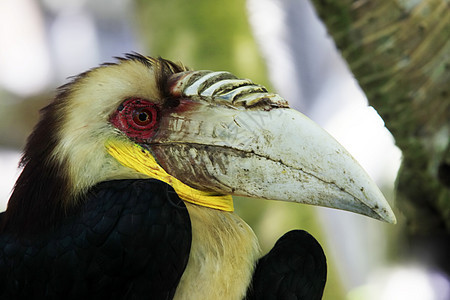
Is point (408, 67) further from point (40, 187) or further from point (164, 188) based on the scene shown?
point (40, 187)

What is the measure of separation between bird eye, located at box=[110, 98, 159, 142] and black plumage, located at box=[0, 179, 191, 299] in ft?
0.66

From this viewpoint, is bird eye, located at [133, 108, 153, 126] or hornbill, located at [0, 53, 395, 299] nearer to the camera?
hornbill, located at [0, 53, 395, 299]

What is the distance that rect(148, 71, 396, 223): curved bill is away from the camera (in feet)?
4.70

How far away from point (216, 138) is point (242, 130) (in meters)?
0.07

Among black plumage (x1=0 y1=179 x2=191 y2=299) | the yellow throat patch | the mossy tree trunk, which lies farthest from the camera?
the mossy tree trunk

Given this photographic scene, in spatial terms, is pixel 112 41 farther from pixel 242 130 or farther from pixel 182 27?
pixel 242 130

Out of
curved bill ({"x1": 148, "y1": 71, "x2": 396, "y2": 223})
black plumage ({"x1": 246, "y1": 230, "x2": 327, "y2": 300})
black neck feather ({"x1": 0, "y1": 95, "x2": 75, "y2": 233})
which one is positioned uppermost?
black neck feather ({"x1": 0, "y1": 95, "x2": 75, "y2": 233})

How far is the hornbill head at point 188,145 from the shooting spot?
1.46m

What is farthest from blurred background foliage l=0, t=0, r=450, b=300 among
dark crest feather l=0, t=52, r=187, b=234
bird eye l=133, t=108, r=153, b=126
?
dark crest feather l=0, t=52, r=187, b=234

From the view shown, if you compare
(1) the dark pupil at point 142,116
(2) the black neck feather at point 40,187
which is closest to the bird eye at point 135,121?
(1) the dark pupil at point 142,116

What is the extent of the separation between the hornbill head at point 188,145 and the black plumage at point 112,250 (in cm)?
9

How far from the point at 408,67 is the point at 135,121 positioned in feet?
3.86

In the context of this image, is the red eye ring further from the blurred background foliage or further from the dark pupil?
the blurred background foliage

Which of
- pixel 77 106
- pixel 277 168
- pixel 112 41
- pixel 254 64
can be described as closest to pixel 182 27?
pixel 254 64
